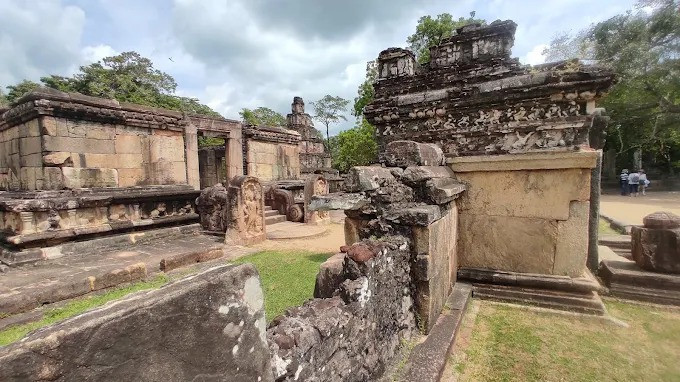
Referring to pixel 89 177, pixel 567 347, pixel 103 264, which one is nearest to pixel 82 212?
pixel 89 177

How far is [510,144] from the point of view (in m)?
3.96

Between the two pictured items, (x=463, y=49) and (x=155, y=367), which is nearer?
(x=155, y=367)

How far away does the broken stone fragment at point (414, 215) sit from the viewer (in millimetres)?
2631

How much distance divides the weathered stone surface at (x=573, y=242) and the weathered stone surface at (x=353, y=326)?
214 cm

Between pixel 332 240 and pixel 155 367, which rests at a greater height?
pixel 155 367

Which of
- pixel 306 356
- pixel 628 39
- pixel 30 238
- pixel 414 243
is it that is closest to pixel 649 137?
pixel 628 39

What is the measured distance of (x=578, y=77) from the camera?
3.50 meters

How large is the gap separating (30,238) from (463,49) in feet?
26.3

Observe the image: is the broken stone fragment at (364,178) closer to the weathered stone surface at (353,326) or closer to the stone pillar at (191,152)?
the weathered stone surface at (353,326)

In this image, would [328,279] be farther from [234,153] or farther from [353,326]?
[234,153]

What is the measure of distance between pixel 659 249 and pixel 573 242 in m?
1.25

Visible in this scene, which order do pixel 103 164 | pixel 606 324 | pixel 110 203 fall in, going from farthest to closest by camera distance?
pixel 103 164, pixel 110 203, pixel 606 324

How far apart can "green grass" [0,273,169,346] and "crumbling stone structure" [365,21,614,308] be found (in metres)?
3.78

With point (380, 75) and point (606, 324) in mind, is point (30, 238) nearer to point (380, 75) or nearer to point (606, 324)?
point (380, 75)
